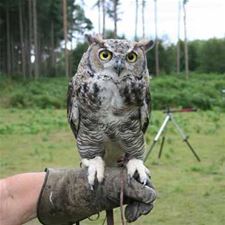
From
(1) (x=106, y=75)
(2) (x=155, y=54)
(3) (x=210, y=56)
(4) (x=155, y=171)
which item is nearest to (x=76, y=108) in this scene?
(1) (x=106, y=75)

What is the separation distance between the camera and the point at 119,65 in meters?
1.97

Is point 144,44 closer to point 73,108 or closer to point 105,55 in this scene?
point 105,55

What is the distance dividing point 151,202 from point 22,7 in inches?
1143

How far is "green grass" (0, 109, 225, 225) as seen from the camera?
17.3 feet

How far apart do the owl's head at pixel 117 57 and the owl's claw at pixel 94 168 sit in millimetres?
341

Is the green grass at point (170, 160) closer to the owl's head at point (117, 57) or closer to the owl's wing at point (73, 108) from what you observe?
the owl's wing at point (73, 108)

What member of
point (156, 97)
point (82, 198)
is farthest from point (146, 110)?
point (156, 97)

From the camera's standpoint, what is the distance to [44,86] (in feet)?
70.6

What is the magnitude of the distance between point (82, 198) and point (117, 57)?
1.76ft

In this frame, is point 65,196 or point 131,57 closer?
point 65,196

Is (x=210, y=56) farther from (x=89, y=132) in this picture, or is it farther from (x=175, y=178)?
(x=89, y=132)

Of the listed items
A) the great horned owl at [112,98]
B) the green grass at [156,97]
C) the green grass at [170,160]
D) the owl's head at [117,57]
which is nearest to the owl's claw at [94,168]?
the great horned owl at [112,98]

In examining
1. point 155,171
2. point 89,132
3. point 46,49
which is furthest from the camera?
point 46,49

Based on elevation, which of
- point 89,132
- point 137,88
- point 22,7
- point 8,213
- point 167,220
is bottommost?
point 167,220
